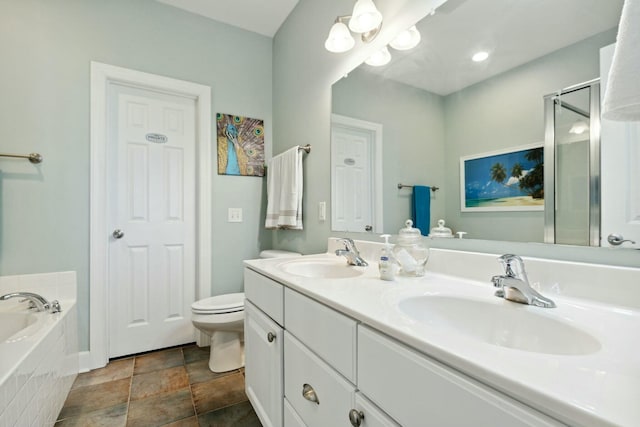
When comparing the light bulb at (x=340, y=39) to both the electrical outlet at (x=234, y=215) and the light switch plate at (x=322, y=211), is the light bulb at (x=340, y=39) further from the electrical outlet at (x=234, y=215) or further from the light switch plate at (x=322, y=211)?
the electrical outlet at (x=234, y=215)

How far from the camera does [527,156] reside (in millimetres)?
866

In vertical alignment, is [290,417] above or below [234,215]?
below

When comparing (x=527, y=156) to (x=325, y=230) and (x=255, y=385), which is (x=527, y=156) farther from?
(x=255, y=385)

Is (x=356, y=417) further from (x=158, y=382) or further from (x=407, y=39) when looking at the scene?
(x=158, y=382)

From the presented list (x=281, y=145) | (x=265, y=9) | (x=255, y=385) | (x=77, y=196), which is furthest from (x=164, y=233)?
(x=265, y=9)

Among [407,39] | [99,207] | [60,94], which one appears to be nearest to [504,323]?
[407,39]

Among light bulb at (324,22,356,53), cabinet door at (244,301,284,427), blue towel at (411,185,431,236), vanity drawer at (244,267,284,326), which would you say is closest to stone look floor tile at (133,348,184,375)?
cabinet door at (244,301,284,427)

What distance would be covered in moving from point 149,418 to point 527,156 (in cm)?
196

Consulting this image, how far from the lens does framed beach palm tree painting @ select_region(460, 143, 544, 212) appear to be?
847mm

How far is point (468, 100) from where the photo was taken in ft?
3.39

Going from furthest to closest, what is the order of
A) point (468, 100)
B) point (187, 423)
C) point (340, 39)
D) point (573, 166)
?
1. point (340, 39)
2. point (187, 423)
3. point (468, 100)
4. point (573, 166)

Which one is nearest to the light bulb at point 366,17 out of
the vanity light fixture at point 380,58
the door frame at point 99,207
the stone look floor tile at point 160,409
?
the vanity light fixture at point 380,58

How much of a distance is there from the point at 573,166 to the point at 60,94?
2628 mm

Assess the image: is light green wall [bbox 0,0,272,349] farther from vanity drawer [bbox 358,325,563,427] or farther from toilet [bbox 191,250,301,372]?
vanity drawer [bbox 358,325,563,427]
